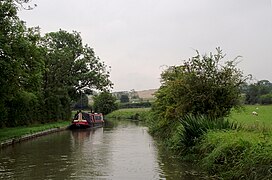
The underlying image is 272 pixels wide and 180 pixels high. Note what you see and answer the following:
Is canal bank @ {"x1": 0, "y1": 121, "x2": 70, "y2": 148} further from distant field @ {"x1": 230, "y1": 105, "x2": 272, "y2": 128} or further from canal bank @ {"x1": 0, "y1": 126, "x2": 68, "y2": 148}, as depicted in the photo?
distant field @ {"x1": 230, "y1": 105, "x2": 272, "y2": 128}

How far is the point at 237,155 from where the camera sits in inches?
477

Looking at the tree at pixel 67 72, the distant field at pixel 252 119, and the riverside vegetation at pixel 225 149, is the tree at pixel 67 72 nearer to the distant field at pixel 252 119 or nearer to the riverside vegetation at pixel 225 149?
the distant field at pixel 252 119

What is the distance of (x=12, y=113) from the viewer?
1399 inches

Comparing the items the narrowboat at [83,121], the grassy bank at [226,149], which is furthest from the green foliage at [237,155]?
the narrowboat at [83,121]

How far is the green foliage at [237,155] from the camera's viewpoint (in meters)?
10.4

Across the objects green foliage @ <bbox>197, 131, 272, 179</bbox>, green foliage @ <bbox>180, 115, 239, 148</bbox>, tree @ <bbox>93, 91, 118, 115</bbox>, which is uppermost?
tree @ <bbox>93, 91, 118, 115</bbox>

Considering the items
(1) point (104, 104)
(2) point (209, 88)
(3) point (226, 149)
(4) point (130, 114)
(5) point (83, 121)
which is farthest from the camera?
(1) point (104, 104)

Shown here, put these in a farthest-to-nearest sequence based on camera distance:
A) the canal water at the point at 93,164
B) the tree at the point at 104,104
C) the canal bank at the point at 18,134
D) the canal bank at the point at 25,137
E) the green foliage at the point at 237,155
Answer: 1. the tree at the point at 104,104
2. the canal bank at the point at 18,134
3. the canal bank at the point at 25,137
4. the canal water at the point at 93,164
5. the green foliage at the point at 237,155

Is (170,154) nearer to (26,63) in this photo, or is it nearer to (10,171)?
(10,171)

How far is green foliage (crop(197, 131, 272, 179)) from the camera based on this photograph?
10.4 meters

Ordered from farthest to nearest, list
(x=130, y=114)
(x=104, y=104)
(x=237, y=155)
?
(x=104, y=104)
(x=130, y=114)
(x=237, y=155)

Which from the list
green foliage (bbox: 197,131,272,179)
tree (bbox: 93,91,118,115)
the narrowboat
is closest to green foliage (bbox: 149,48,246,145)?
green foliage (bbox: 197,131,272,179)

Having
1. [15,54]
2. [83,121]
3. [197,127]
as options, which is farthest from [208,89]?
[83,121]

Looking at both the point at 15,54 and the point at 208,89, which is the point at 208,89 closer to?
the point at 208,89
